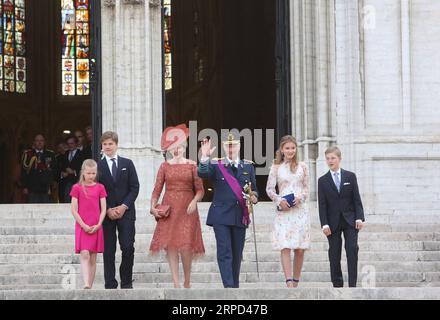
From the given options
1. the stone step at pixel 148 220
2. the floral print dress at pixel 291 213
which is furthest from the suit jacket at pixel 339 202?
the stone step at pixel 148 220

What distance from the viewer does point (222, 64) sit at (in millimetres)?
35438

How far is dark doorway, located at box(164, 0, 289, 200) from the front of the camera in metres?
32.6

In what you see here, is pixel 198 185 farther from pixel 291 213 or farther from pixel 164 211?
pixel 291 213

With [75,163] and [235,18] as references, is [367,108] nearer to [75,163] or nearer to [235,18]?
[75,163]

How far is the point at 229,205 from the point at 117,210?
52.2 inches

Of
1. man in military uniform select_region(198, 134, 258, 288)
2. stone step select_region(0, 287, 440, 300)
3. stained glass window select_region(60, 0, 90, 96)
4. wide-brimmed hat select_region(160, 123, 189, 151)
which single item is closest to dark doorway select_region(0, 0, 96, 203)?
stained glass window select_region(60, 0, 90, 96)

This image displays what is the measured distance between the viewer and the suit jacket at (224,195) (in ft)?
52.1

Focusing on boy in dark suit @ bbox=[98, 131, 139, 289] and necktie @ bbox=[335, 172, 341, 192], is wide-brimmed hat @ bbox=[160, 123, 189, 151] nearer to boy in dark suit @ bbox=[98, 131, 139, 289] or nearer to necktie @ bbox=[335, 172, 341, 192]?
boy in dark suit @ bbox=[98, 131, 139, 289]

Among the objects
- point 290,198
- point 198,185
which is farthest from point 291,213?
point 198,185

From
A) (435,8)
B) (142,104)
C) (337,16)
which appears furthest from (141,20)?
(435,8)

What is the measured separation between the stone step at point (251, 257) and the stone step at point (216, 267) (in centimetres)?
14

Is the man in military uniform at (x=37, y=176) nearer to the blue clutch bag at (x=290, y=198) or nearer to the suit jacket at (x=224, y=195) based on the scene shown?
the suit jacket at (x=224, y=195)

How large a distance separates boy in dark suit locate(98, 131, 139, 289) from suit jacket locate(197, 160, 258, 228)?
95 centimetres
